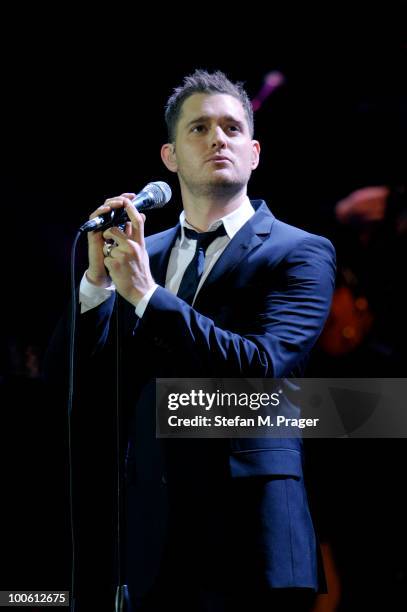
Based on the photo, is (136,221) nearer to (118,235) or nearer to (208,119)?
(118,235)

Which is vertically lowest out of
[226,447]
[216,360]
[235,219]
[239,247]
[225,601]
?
[225,601]

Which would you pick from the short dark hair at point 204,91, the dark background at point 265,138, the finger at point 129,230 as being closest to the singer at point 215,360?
the finger at point 129,230

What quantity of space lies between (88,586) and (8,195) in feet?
5.87

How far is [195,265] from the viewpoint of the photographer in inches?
75.5

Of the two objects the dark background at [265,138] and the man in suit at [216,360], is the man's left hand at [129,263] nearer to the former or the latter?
the man in suit at [216,360]

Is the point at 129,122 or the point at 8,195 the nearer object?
the point at 129,122

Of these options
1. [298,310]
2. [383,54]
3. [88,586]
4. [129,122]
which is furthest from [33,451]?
[383,54]

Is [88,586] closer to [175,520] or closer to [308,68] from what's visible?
[175,520]

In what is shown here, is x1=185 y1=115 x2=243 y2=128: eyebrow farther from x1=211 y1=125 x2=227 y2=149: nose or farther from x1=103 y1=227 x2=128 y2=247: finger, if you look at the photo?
x1=103 y1=227 x2=128 y2=247: finger

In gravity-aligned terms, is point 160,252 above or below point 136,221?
above

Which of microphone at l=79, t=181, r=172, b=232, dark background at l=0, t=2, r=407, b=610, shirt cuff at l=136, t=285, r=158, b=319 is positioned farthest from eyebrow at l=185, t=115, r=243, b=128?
dark background at l=0, t=2, r=407, b=610

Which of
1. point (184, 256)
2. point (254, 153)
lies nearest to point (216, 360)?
point (184, 256)

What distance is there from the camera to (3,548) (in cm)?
305

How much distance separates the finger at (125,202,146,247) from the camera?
1.58 metres
